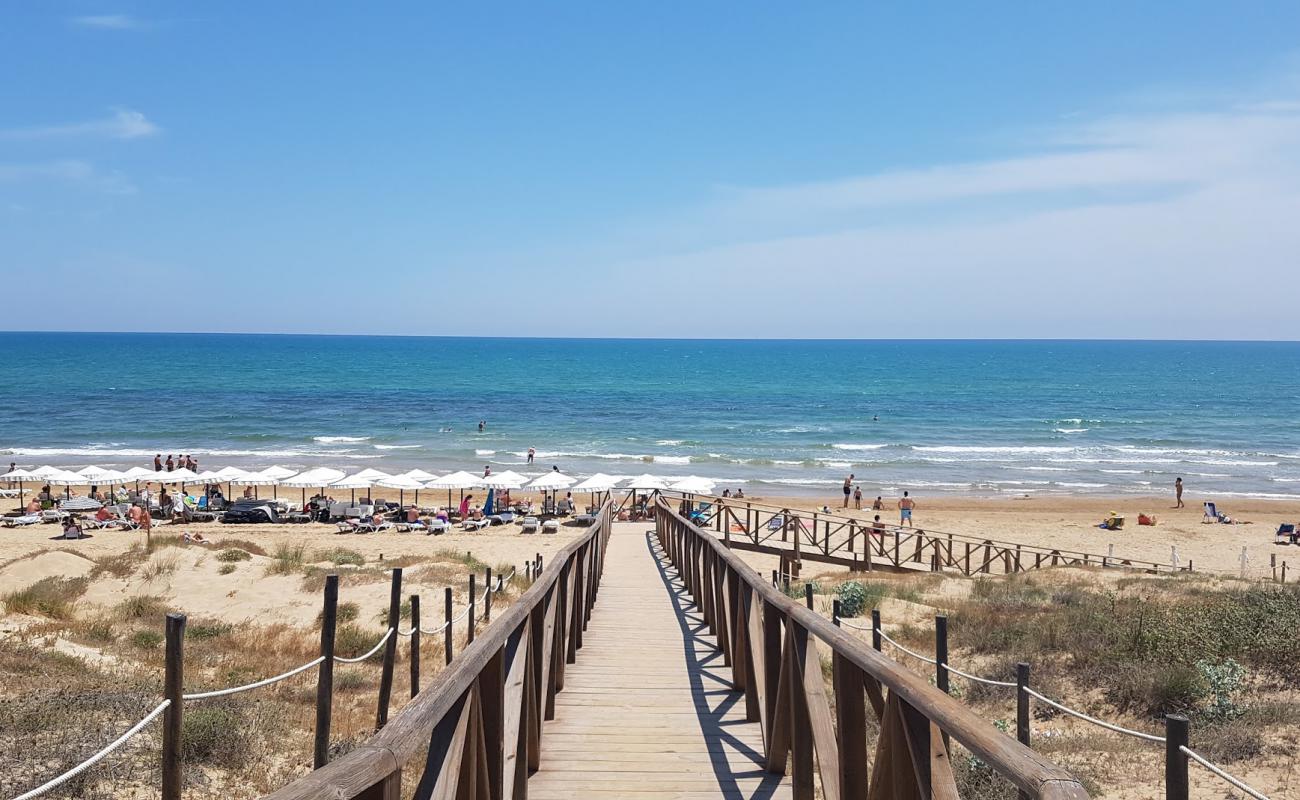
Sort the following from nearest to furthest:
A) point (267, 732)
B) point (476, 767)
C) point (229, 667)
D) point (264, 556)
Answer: point (476, 767) < point (267, 732) < point (229, 667) < point (264, 556)

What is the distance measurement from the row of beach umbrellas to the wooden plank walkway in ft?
72.2

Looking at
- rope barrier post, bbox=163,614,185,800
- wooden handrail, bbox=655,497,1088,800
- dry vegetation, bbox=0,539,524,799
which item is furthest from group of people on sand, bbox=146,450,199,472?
wooden handrail, bbox=655,497,1088,800

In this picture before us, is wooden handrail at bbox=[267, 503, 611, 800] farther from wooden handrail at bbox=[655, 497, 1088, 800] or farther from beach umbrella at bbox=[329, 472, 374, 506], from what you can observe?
beach umbrella at bbox=[329, 472, 374, 506]

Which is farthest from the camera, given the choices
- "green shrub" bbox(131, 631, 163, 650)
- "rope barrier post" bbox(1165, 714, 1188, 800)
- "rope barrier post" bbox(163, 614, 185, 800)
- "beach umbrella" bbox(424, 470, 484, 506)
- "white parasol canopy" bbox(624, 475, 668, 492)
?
"beach umbrella" bbox(424, 470, 484, 506)

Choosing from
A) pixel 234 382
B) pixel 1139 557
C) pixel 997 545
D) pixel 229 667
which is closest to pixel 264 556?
pixel 229 667

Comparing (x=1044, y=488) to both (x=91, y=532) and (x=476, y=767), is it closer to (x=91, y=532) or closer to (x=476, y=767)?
(x=91, y=532)

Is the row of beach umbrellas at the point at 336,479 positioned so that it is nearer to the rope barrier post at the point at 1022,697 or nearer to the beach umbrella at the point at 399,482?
the beach umbrella at the point at 399,482

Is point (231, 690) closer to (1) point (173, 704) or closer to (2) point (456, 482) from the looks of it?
(1) point (173, 704)

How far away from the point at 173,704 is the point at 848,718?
283 centimetres

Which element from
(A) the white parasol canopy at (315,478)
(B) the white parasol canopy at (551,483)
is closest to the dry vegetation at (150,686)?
(A) the white parasol canopy at (315,478)

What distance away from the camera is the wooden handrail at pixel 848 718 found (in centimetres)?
229

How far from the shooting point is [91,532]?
26.4 meters

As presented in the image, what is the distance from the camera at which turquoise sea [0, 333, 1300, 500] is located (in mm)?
44562

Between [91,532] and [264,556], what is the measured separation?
10.0 meters
